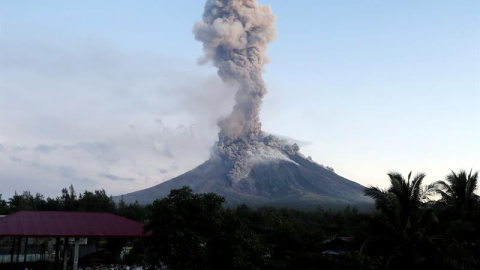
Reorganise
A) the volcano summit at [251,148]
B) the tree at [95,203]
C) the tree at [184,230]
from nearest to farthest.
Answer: the tree at [184,230] < the tree at [95,203] < the volcano summit at [251,148]

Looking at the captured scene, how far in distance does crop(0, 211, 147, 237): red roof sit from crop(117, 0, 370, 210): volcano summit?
331ft

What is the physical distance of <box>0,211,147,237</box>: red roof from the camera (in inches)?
995

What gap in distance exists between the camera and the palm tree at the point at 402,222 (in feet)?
63.4

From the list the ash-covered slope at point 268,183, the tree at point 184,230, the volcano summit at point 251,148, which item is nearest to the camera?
the tree at point 184,230

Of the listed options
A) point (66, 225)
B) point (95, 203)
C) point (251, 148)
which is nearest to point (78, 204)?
point (95, 203)

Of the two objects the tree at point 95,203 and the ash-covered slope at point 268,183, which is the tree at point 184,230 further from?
Result: the ash-covered slope at point 268,183

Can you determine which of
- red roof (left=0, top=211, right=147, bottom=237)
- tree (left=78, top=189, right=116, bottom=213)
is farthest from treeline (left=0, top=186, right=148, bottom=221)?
red roof (left=0, top=211, right=147, bottom=237)

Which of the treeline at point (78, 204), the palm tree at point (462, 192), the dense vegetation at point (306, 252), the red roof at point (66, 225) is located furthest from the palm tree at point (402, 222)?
the treeline at point (78, 204)

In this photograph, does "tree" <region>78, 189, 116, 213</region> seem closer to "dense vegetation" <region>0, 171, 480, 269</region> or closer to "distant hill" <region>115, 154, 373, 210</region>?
"dense vegetation" <region>0, 171, 480, 269</region>

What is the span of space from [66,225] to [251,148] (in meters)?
151

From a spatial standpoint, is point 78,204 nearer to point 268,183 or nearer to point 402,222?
point 402,222

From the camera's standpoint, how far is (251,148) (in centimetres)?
17738

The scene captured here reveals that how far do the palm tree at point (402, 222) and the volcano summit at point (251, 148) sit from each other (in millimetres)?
108978

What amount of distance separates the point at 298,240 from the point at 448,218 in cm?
1129
